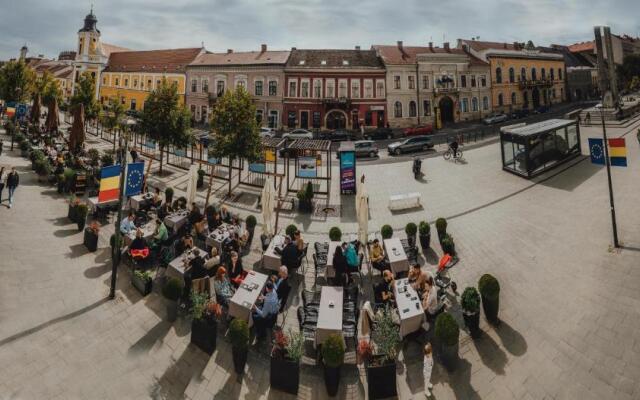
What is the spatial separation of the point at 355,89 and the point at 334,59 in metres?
5.13

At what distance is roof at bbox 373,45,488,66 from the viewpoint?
4075 centimetres

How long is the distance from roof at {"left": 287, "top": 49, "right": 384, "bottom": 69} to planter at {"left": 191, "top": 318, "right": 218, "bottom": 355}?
38013 millimetres

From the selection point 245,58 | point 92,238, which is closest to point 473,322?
point 92,238

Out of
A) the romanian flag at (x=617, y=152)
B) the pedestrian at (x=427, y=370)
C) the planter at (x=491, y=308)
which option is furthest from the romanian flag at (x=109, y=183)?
the romanian flag at (x=617, y=152)

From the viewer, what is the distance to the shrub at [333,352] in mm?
6188

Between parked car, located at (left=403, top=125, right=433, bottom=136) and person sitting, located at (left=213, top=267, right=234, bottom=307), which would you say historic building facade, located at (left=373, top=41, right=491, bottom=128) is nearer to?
parked car, located at (left=403, top=125, right=433, bottom=136)

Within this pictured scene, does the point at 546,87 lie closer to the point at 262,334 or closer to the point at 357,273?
the point at 357,273

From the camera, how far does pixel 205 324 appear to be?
Result: 23.7 feet

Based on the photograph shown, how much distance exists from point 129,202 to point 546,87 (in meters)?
60.1

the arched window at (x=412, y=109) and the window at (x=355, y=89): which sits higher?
the window at (x=355, y=89)

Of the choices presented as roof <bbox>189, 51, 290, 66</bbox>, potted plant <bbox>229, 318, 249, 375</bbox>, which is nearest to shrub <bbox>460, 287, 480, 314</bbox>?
potted plant <bbox>229, 318, 249, 375</bbox>

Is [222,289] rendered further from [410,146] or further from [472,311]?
[410,146]

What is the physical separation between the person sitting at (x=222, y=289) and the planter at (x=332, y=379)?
3.29 metres

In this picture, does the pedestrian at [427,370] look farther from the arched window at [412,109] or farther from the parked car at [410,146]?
the arched window at [412,109]
